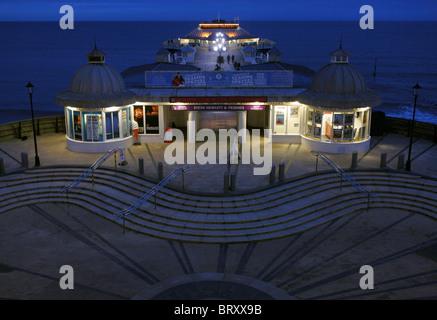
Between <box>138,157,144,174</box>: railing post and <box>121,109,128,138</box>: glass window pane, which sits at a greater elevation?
<box>121,109,128,138</box>: glass window pane

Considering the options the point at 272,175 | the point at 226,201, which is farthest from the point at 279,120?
the point at 226,201

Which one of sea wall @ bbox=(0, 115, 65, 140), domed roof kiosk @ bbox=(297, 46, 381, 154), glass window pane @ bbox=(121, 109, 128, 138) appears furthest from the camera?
sea wall @ bbox=(0, 115, 65, 140)

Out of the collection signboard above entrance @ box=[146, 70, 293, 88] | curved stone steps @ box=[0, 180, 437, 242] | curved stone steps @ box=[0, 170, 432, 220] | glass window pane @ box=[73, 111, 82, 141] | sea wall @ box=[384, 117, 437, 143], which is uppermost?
signboard above entrance @ box=[146, 70, 293, 88]

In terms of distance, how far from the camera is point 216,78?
31531 mm

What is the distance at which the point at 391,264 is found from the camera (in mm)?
18625

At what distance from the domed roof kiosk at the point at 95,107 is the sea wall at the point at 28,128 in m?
5.19

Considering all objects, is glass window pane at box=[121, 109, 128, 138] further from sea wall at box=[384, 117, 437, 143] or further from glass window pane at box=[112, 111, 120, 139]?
sea wall at box=[384, 117, 437, 143]

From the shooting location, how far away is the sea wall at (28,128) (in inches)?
1313

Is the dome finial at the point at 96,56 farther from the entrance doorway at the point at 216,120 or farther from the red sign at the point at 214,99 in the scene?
the entrance doorway at the point at 216,120

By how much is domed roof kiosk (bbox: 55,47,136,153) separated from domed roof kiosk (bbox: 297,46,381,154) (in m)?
12.7

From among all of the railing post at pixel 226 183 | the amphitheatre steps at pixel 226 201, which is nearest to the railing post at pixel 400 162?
the amphitheatre steps at pixel 226 201

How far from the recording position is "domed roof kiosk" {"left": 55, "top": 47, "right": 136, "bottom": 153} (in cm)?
2975

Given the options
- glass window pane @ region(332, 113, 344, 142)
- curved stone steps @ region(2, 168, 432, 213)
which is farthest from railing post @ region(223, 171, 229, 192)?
glass window pane @ region(332, 113, 344, 142)

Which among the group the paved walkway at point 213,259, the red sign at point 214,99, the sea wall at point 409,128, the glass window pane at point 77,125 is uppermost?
the red sign at point 214,99
